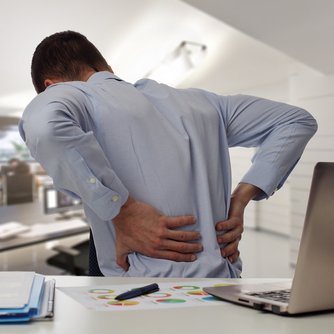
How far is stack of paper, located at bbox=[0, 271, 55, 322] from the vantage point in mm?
477

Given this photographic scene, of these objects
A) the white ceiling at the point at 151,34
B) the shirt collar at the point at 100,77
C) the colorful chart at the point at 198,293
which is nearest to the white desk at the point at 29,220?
the white ceiling at the point at 151,34

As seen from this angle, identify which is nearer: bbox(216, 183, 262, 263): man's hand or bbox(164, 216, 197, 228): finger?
bbox(164, 216, 197, 228): finger

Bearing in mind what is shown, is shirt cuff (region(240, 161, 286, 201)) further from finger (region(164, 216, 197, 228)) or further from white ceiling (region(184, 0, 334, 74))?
white ceiling (region(184, 0, 334, 74))

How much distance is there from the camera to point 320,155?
3.82 meters

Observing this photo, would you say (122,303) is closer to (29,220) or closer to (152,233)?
(152,233)

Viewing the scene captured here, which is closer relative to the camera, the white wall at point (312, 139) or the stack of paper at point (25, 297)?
the stack of paper at point (25, 297)

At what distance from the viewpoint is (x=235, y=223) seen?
1016 mm

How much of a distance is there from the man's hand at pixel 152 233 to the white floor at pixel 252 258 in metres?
3.00

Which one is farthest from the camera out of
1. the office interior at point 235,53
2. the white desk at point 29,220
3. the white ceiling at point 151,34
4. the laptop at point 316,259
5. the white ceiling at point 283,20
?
the white desk at point 29,220

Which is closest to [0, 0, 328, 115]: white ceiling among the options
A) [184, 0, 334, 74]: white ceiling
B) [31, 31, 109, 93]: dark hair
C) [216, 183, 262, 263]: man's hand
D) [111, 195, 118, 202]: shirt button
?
[184, 0, 334, 74]: white ceiling

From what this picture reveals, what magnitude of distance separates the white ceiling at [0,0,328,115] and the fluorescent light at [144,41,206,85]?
0.11m

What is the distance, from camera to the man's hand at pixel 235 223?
38.4 inches

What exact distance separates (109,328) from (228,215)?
0.65m

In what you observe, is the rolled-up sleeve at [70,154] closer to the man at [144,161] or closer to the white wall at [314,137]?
the man at [144,161]
